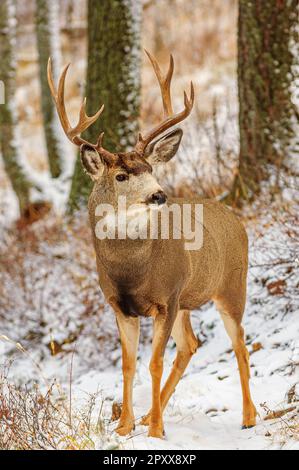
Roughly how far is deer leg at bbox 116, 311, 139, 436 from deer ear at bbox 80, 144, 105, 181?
0.89 m

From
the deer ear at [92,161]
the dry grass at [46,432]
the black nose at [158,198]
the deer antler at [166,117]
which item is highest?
the deer antler at [166,117]

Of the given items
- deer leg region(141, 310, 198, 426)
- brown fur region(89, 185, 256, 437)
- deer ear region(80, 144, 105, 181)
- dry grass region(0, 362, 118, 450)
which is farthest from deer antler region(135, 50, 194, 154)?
dry grass region(0, 362, 118, 450)

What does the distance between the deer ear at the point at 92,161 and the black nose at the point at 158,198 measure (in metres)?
0.44

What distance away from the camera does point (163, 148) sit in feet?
17.1

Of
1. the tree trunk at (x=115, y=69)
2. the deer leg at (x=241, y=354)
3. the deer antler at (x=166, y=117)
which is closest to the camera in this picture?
the deer antler at (x=166, y=117)

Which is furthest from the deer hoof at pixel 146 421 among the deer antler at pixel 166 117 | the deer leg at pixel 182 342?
the deer antler at pixel 166 117

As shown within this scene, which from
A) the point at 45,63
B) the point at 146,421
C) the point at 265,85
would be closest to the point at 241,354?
the point at 146,421

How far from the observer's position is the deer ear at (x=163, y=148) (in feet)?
17.0

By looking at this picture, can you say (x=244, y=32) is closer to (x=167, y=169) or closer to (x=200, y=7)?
(x=167, y=169)

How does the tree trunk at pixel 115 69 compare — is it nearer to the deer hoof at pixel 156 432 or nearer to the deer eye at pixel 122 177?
the deer eye at pixel 122 177

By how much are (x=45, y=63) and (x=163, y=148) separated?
30.0ft

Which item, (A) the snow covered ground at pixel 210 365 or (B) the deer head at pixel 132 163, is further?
(A) the snow covered ground at pixel 210 365

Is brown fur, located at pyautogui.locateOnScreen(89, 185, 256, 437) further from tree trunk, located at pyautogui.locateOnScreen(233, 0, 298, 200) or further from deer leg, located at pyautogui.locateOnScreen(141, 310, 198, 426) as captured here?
tree trunk, located at pyautogui.locateOnScreen(233, 0, 298, 200)
